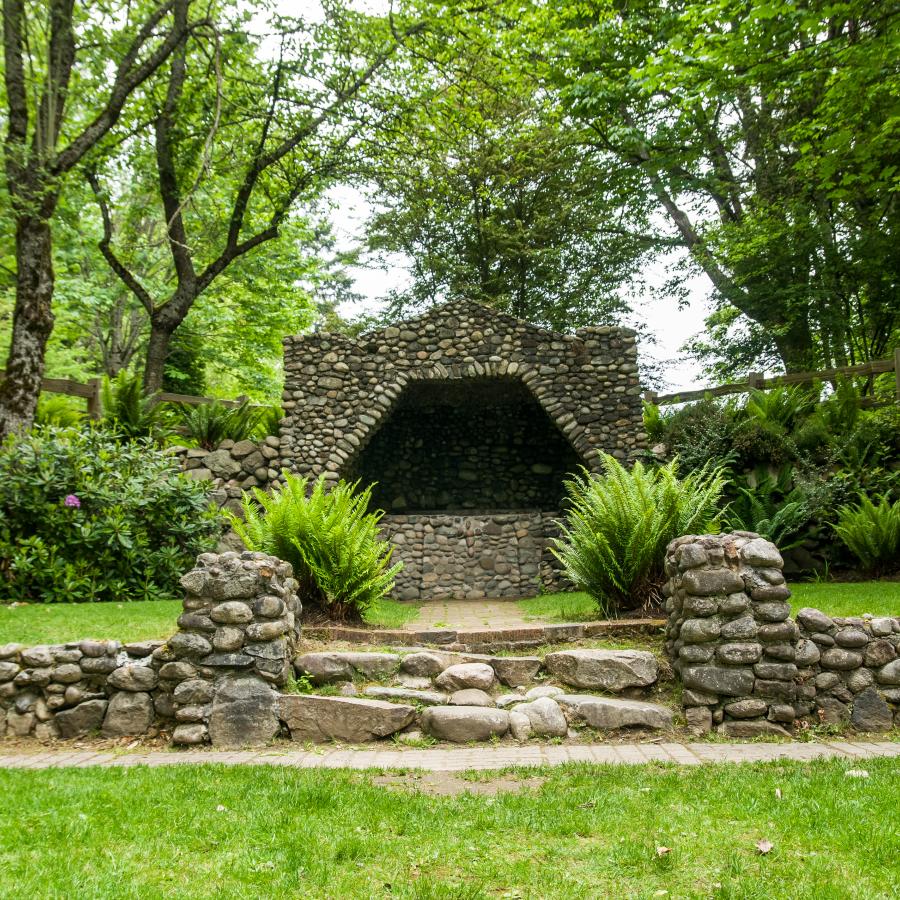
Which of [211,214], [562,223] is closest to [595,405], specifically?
[562,223]

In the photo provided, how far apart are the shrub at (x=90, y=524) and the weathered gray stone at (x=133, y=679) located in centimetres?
286

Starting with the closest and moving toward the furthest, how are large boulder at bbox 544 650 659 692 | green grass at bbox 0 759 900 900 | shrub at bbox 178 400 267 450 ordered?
green grass at bbox 0 759 900 900, large boulder at bbox 544 650 659 692, shrub at bbox 178 400 267 450

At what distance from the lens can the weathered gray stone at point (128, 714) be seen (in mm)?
4512

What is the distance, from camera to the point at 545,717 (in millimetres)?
4504

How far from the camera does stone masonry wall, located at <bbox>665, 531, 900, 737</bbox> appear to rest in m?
4.47

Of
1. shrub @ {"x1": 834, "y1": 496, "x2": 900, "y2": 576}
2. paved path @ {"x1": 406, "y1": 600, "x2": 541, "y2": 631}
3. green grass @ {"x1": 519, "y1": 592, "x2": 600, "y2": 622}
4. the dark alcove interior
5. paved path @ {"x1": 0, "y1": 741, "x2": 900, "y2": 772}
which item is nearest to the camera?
paved path @ {"x1": 0, "y1": 741, "x2": 900, "y2": 772}

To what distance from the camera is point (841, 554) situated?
28.2 feet

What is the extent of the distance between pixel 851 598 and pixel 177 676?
5.53 m

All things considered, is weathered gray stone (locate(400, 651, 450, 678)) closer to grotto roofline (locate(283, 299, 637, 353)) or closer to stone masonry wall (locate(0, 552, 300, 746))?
stone masonry wall (locate(0, 552, 300, 746))

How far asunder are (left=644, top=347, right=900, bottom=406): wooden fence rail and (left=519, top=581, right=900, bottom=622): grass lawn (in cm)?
353

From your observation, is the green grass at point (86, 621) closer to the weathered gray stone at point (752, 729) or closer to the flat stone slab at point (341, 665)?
the flat stone slab at point (341, 665)

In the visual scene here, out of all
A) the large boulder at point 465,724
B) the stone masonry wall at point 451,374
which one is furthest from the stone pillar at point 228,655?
the stone masonry wall at point 451,374

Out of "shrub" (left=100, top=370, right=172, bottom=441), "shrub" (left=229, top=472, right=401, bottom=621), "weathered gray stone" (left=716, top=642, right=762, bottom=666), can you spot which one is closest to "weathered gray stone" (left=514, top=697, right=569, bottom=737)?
"weathered gray stone" (left=716, top=642, right=762, bottom=666)

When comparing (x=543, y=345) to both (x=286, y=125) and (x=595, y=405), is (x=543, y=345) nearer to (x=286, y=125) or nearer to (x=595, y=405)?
(x=595, y=405)
